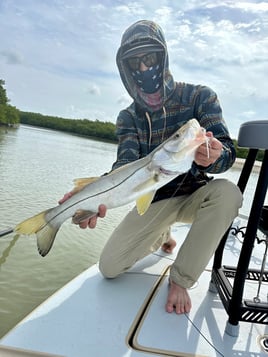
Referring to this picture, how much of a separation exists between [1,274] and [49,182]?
6052 millimetres

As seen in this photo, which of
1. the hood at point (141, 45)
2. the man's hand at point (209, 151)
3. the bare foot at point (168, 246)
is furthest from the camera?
the bare foot at point (168, 246)

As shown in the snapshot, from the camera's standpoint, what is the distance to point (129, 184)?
1766mm

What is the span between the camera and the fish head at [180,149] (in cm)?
156

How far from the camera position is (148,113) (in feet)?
8.36

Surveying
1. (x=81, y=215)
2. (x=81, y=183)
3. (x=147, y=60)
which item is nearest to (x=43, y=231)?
(x=81, y=215)

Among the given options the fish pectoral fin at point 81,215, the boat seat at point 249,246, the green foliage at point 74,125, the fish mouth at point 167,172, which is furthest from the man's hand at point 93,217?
the green foliage at point 74,125

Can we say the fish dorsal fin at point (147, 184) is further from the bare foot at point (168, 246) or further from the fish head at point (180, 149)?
the bare foot at point (168, 246)

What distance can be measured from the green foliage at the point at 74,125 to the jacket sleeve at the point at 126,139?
45.8 metres

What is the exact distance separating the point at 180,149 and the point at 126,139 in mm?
1065

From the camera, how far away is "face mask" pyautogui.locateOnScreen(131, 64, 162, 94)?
237cm

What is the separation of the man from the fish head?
41 centimetres

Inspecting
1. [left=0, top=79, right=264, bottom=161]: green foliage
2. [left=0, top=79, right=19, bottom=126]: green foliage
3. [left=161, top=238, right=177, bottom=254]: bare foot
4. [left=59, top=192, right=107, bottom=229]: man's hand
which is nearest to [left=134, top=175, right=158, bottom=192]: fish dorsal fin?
[left=59, top=192, right=107, bottom=229]: man's hand

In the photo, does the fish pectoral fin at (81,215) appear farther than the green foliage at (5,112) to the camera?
No

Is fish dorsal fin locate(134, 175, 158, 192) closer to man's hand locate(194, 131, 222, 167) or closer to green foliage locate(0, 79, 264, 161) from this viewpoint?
man's hand locate(194, 131, 222, 167)
